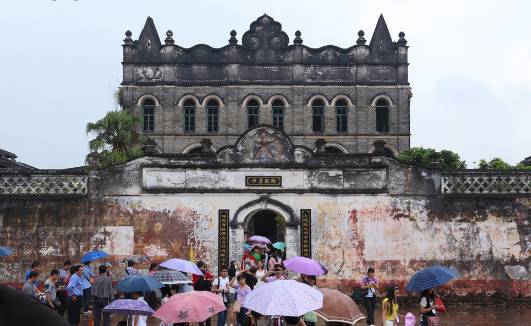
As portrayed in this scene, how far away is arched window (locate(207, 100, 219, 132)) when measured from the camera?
40312 mm

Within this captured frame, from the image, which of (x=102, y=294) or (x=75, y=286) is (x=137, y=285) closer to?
(x=102, y=294)

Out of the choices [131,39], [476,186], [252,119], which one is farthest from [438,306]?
[131,39]

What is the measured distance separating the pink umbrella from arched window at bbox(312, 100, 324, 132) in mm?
31306

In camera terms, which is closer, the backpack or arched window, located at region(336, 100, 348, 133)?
the backpack

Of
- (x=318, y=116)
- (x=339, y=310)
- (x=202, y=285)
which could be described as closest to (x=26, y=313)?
(x=339, y=310)

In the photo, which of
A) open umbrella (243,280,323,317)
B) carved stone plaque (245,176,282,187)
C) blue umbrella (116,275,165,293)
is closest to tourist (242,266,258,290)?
blue umbrella (116,275,165,293)

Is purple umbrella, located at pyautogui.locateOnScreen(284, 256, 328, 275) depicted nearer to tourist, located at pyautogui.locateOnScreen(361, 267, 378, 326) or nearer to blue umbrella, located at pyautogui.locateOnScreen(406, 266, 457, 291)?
tourist, located at pyautogui.locateOnScreen(361, 267, 378, 326)

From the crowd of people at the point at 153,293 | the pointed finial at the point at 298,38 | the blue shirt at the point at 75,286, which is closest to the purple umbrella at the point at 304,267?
the crowd of people at the point at 153,293

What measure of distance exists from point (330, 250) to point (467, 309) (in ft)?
12.9

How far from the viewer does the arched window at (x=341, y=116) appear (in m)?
40.3

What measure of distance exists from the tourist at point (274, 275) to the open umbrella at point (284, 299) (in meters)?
4.04

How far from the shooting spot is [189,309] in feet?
29.9

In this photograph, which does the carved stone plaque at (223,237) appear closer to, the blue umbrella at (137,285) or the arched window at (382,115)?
the blue umbrella at (137,285)

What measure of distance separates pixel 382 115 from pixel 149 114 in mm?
13298
